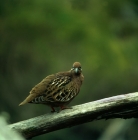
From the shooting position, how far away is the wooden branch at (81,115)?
4027 millimetres

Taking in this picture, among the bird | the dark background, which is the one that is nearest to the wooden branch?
the bird

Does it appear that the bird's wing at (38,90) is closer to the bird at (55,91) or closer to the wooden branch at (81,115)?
the bird at (55,91)

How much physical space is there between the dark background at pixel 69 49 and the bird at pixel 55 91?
24.3 ft

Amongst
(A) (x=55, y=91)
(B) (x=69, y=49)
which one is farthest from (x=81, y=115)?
(B) (x=69, y=49)

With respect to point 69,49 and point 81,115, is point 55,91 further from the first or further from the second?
point 69,49

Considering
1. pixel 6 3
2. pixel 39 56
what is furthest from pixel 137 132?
pixel 6 3

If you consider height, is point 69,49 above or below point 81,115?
below

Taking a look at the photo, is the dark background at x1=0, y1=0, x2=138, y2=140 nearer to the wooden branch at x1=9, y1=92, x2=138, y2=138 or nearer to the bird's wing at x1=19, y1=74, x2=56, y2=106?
the bird's wing at x1=19, y1=74, x2=56, y2=106

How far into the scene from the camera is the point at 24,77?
1323 cm

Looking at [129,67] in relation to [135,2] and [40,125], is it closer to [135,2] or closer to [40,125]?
[135,2]

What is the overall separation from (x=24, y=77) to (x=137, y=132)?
255 cm

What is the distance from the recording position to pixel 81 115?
13.3 ft

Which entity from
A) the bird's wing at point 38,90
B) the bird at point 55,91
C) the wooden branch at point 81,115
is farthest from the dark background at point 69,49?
the wooden branch at point 81,115

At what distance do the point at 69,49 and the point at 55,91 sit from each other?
981cm
